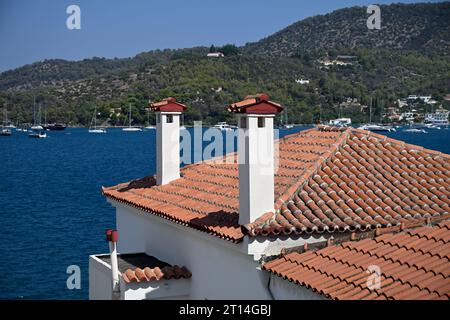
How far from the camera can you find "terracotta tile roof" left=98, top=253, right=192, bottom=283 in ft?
32.7

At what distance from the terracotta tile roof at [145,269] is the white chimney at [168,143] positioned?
168cm

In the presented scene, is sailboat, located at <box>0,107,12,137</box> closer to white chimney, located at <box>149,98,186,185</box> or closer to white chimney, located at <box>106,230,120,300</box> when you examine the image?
white chimney, located at <box>149,98,186,185</box>

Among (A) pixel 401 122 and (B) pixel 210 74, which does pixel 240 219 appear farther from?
(A) pixel 401 122

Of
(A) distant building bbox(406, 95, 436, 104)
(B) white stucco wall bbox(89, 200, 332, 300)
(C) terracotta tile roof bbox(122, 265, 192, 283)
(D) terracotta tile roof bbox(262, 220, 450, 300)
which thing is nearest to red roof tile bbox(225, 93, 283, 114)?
(B) white stucco wall bbox(89, 200, 332, 300)

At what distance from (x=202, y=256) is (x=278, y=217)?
1.69m

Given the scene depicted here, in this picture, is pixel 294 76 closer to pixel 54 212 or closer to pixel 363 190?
pixel 54 212

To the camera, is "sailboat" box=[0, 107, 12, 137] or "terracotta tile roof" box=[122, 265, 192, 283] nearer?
"terracotta tile roof" box=[122, 265, 192, 283]

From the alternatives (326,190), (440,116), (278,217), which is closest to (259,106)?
(278,217)

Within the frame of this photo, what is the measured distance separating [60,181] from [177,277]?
2330 inches

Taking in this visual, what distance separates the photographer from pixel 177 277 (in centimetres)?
1037

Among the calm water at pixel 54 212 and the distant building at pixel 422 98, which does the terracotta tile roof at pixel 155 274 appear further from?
the distant building at pixel 422 98

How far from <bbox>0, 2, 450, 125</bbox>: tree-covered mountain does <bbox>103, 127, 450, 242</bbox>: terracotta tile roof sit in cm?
10490

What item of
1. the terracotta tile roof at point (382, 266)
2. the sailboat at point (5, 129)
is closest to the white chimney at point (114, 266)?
the terracotta tile roof at point (382, 266)

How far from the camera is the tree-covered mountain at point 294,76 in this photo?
127 metres
